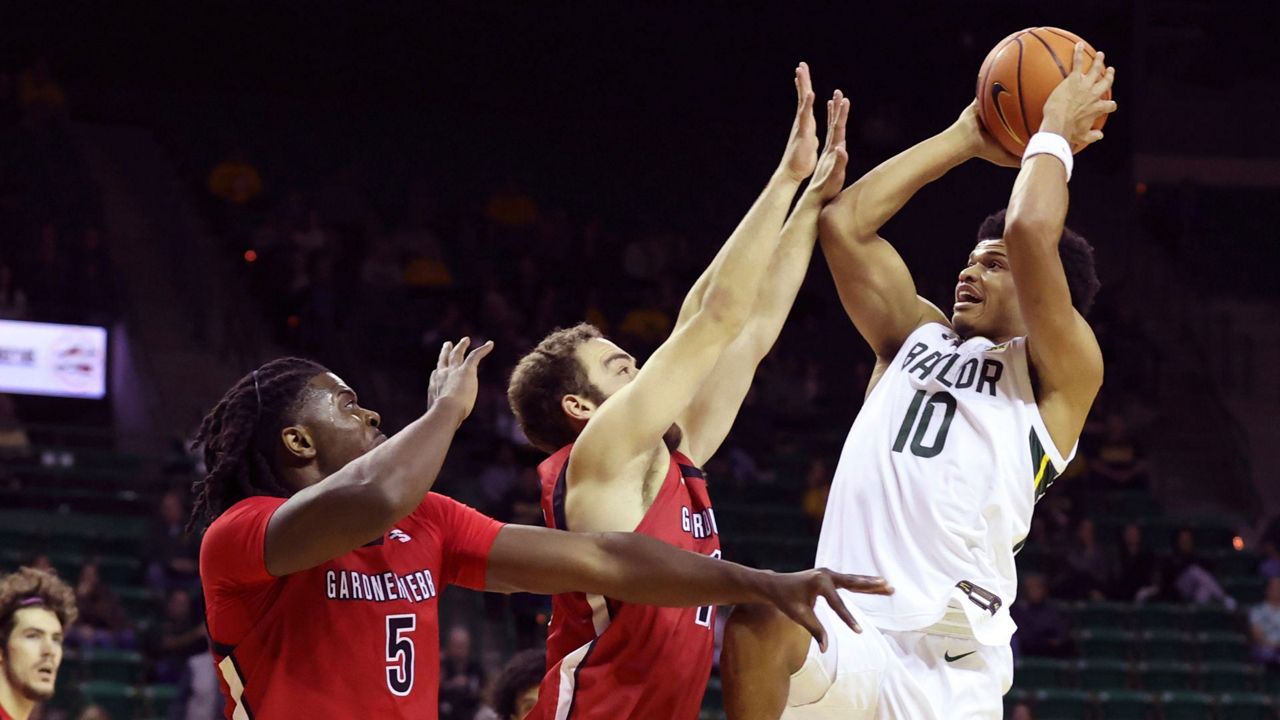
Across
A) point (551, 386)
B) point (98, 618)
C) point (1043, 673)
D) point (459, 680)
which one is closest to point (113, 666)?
point (98, 618)

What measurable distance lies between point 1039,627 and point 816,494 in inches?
87.6

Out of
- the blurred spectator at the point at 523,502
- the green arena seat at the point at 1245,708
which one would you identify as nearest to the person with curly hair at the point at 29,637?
the blurred spectator at the point at 523,502

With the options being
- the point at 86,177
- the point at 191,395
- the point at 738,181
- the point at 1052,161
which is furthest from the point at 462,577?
the point at 738,181

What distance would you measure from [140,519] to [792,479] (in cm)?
550

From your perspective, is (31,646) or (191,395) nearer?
(31,646)

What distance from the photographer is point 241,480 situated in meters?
3.51

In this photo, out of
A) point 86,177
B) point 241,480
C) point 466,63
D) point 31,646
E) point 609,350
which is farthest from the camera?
point 466,63

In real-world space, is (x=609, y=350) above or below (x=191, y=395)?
below

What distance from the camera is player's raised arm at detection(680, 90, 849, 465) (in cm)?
431

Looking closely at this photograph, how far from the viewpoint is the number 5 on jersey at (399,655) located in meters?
3.41

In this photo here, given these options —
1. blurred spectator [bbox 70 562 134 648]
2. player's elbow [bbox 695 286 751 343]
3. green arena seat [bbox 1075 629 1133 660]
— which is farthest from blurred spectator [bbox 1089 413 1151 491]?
player's elbow [bbox 695 286 751 343]

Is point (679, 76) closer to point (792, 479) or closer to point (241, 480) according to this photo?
point (792, 479)

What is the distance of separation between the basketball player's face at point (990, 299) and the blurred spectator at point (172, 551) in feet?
24.5

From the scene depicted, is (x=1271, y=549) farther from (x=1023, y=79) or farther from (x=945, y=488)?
(x=945, y=488)
